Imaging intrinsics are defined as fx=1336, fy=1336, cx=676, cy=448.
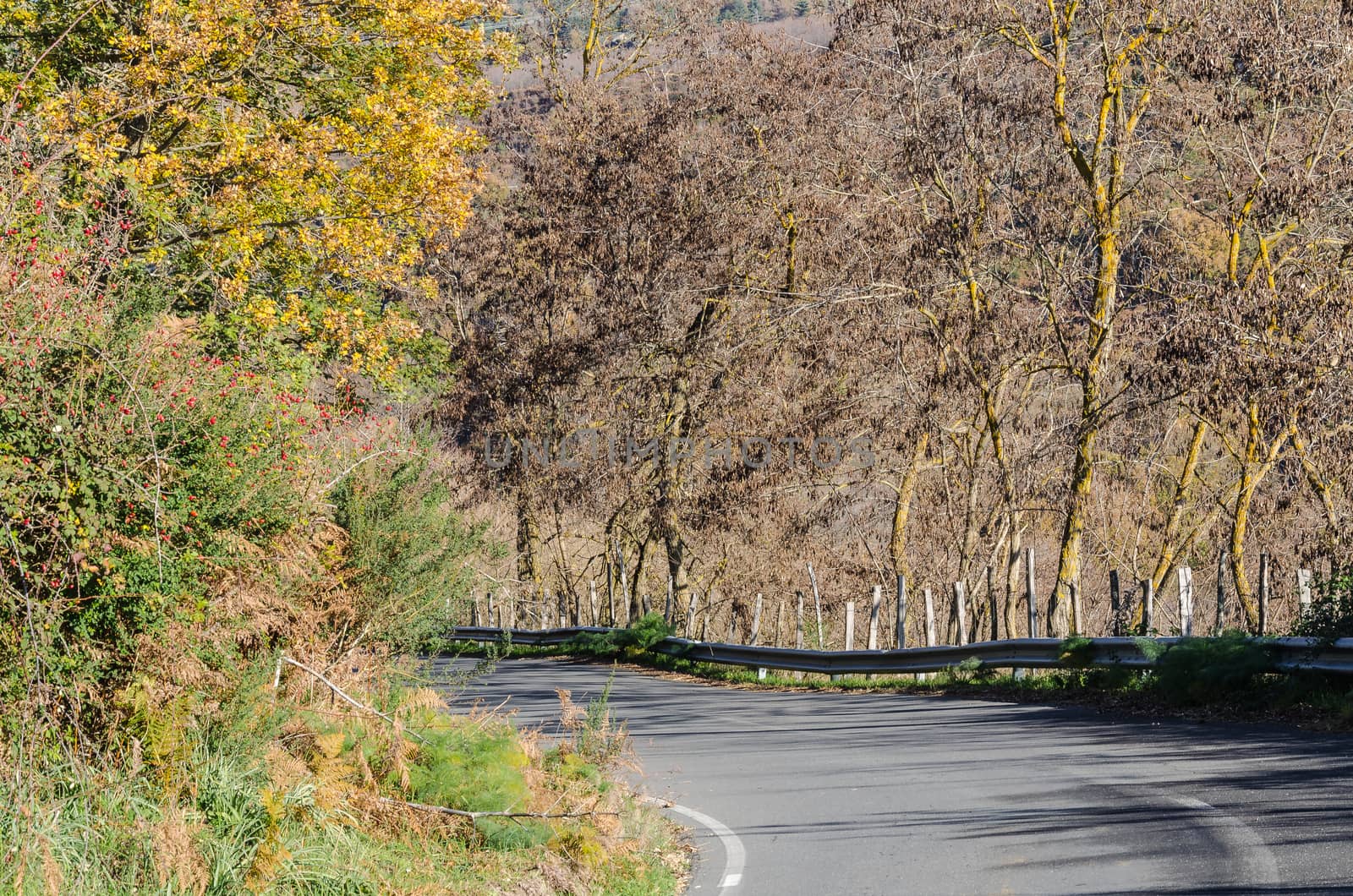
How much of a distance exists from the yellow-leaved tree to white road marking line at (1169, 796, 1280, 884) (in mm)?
12121

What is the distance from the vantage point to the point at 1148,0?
66.0ft

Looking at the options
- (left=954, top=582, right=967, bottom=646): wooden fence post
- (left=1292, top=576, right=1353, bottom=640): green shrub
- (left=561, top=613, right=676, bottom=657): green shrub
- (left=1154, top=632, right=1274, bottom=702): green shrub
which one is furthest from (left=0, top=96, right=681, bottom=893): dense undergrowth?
(left=561, top=613, right=676, bottom=657): green shrub

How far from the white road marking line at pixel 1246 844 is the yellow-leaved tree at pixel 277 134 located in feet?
39.8

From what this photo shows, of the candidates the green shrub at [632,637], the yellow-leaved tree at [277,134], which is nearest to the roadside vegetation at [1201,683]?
the yellow-leaved tree at [277,134]

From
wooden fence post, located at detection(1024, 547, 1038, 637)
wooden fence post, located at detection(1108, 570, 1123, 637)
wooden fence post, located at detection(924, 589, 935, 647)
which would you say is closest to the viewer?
wooden fence post, located at detection(1108, 570, 1123, 637)

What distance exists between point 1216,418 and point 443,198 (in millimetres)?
11253

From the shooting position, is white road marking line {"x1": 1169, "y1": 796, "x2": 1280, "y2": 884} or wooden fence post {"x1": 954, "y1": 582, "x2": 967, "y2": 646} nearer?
white road marking line {"x1": 1169, "y1": 796, "x2": 1280, "y2": 884}

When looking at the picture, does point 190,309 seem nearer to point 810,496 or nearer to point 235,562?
point 235,562

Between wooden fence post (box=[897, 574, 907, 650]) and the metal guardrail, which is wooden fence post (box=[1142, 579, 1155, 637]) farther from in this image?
wooden fence post (box=[897, 574, 907, 650])

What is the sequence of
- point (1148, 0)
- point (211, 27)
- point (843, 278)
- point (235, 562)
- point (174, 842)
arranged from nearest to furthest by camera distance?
point (174, 842), point (235, 562), point (211, 27), point (1148, 0), point (843, 278)

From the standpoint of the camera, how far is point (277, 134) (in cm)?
1833

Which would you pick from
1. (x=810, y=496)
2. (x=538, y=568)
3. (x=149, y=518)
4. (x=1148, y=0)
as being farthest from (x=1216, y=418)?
(x=538, y=568)

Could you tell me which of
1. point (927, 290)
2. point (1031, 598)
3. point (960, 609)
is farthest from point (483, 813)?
point (927, 290)

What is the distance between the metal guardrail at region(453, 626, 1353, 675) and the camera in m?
12.7
